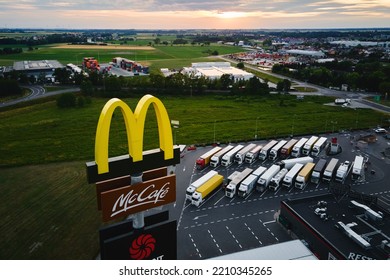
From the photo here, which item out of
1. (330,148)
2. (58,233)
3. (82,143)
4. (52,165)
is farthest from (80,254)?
(330,148)

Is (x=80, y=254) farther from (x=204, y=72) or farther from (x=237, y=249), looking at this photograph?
(x=204, y=72)

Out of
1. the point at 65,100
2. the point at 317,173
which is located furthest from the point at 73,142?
the point at 317,173

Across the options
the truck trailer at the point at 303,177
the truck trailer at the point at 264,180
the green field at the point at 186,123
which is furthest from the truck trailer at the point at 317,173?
the green field at the point at 186,123

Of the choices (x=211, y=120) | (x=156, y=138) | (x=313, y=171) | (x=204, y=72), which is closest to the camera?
(x=313, y=171)

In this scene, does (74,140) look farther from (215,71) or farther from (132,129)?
(215,71)

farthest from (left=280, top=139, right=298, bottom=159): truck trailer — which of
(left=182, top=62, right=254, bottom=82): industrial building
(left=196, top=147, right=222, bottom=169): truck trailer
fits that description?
(left=182, top=62, right=254, bottom=82): industrial building

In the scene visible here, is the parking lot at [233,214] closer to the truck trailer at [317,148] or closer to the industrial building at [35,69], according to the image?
the truck trailer at [317,148]
